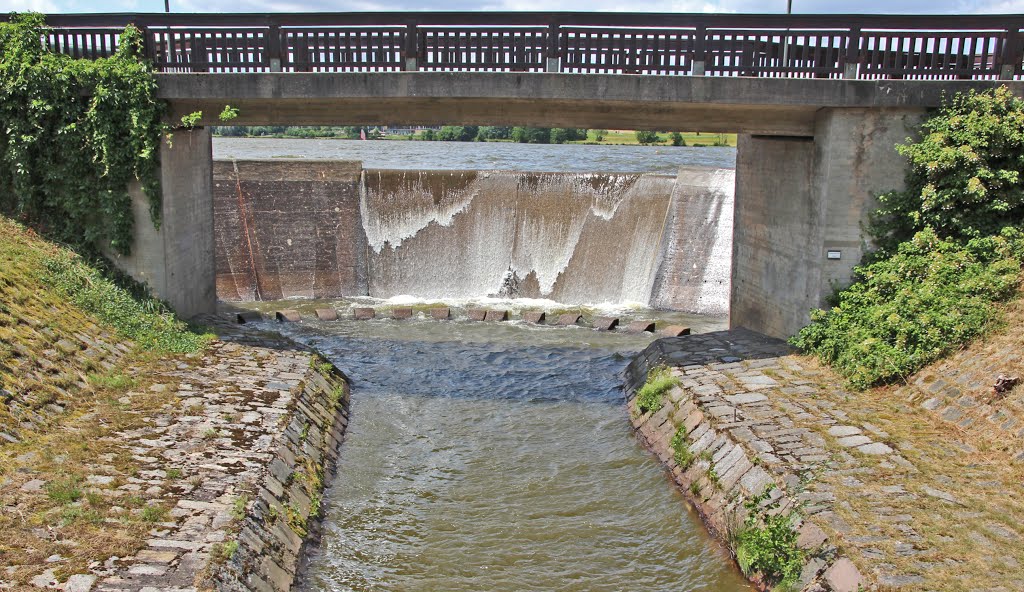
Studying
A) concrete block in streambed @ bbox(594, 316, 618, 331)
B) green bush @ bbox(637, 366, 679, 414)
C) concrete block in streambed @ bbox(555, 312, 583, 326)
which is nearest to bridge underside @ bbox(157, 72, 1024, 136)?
green bush @ bbox(637, 366, 679, 414)

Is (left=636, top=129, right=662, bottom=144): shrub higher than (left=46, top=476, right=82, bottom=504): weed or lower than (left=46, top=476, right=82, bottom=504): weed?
higher

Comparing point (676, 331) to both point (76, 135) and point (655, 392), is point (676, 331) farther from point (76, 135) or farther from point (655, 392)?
point (76, 135)

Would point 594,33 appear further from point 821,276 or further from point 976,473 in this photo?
point 976,473

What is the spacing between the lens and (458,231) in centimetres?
2347

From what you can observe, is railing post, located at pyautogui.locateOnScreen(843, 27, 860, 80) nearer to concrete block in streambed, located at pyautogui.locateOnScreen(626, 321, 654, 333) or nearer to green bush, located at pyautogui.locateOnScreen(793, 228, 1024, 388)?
green bush, located at pyautogui.locateOnScreen(793, 228, 1024, 388)

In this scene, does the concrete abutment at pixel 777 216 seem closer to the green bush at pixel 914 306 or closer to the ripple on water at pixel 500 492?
the green bush at pixel 914 306

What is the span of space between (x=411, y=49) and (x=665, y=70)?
3.95m

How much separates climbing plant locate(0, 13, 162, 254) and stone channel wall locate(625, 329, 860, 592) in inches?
353

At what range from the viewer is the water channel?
9.43 metres

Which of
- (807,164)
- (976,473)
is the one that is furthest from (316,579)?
(807,164)

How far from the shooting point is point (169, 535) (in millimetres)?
7992

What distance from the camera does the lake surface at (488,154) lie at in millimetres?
36219

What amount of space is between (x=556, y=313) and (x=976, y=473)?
12243 mm

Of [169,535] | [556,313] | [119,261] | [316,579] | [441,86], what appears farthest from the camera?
[556,313]
